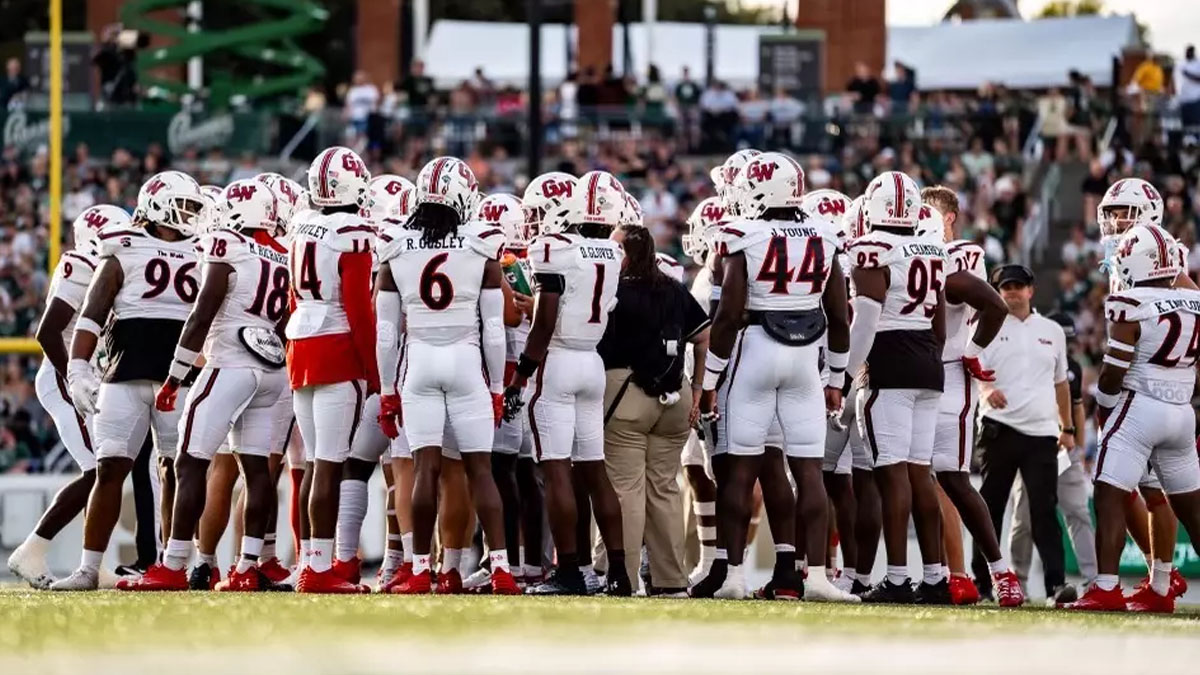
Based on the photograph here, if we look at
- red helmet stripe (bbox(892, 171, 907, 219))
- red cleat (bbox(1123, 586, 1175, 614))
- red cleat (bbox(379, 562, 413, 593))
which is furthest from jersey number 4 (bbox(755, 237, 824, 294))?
red cleat (bbox(1123, 586, 1175, 614))

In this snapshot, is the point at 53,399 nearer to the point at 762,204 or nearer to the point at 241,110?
the point at 762,204

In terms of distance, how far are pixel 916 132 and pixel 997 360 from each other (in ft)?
43.1

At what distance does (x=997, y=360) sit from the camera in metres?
14.2

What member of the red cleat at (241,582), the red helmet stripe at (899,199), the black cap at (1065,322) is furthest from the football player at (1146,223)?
the red cleat at (241,582)

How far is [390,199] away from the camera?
13.8 meters

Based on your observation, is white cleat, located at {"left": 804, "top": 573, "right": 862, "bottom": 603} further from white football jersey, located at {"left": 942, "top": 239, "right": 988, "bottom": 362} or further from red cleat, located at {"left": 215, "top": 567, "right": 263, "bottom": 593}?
red cleat, located at {"left": 215, "top": 567, "right": 263, "bottom": 593}

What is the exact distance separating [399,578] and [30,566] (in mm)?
2048

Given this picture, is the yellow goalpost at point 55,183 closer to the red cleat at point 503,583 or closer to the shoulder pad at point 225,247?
the shoulder pad at point 225,247

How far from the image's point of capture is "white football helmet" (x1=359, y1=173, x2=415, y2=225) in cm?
1308

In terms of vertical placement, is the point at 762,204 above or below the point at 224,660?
above

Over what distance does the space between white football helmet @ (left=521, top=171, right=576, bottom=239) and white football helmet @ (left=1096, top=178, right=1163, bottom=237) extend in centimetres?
292

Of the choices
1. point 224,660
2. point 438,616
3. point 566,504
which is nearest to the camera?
point 224,660

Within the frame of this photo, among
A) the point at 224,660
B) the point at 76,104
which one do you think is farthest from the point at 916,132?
the point at 224,660

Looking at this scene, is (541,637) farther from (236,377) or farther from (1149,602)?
(1149,602)
